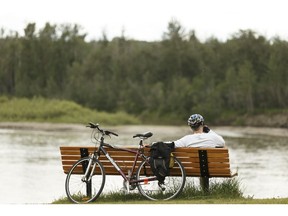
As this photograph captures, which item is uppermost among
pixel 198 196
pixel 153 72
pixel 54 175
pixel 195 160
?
pixel 153 72

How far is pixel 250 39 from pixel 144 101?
14836mm

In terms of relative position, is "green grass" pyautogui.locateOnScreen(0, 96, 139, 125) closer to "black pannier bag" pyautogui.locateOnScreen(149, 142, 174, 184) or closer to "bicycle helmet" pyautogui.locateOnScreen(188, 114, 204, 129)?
"bicycle helmet" pyautogui.locateOnScreen(188, 114, 204, 129)

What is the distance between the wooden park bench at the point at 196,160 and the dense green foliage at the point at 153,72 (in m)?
64.0

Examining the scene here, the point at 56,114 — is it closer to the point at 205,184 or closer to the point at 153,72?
the point at 153,72

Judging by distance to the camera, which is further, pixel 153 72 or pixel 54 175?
pixel 153 72

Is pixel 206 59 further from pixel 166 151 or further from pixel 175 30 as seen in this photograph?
pixel 166 151

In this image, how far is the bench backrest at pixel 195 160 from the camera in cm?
933

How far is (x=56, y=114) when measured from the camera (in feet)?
259

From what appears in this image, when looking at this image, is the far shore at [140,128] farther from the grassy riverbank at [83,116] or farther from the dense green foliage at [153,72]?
the dense green foliage at [153,72]

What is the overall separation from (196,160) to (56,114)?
70220 millimetres

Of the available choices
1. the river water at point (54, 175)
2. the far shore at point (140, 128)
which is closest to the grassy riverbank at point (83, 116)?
the far shore at point (140, 128)

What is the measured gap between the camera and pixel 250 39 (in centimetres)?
7975

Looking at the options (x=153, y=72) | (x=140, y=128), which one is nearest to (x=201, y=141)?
(x=140, y=128)

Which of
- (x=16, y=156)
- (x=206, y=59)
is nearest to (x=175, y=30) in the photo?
(x=206, y=59)
